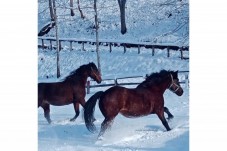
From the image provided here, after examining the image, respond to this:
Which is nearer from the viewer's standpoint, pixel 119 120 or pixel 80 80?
pixel 119 120

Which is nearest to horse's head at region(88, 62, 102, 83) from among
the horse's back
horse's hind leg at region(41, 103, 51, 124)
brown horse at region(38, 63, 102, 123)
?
brown horse at region(38, 63, 102, 123)

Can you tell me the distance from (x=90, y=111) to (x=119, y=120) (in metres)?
0.19

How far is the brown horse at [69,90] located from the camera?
435 cm

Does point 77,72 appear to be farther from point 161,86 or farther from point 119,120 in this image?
point 161,86

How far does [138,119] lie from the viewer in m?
4.32

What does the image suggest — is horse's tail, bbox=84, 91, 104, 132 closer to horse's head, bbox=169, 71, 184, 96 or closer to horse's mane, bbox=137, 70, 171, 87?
horse's mane, bbox=137, 70, 171, 87

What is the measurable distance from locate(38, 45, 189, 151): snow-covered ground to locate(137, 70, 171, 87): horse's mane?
0.03 m

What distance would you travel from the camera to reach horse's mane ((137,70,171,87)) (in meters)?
4.34

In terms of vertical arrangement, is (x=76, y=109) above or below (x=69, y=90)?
below

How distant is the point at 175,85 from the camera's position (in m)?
4.31

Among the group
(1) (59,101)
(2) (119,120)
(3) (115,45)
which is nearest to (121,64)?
(3) (115,45)

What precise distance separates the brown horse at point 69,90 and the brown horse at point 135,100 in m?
0.10
